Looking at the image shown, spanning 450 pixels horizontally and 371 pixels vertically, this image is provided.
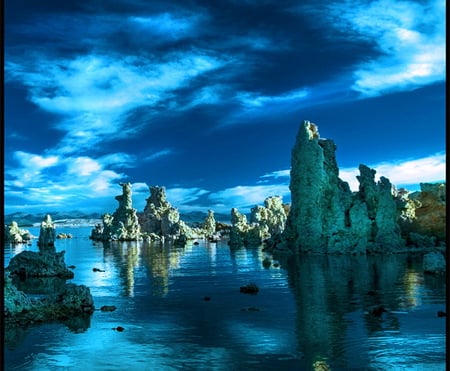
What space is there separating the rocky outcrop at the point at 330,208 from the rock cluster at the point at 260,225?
31.0 feet

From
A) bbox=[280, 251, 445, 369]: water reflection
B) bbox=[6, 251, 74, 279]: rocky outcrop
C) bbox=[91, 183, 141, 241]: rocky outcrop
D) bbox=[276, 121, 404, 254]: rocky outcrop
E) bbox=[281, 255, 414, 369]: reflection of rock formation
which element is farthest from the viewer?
bbox=[91, 183, 141, 241]: rocky outcrop

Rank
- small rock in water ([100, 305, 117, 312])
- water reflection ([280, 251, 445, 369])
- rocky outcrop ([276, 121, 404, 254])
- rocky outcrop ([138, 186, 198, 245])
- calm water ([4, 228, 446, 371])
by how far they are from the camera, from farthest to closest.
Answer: rocky outcrop ([138, 186, 198, 245]) → rocky outcrop ([276, 121, 404, 254]) → small rock in water ([100, 305, 117, 312]) → water reflection ([280, 251, 445, 369]) → calm water ([4, 228, 446, 371])

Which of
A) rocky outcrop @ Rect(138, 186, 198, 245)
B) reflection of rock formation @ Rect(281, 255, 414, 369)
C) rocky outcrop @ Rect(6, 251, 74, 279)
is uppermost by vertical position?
rocky outcrop @ Rect(138, 186, 198, 245)

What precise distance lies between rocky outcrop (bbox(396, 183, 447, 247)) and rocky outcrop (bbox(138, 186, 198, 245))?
241ft

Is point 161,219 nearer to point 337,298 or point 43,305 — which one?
point 337,298

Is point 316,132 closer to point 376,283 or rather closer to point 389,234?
point 389,234

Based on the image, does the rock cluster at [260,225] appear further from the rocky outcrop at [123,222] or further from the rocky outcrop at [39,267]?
the rocky outcrop at [39,267]

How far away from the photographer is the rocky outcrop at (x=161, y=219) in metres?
156

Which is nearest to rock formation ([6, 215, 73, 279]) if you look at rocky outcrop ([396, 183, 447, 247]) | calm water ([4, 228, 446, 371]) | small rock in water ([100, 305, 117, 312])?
calm water ([4, 228, 446, 371])

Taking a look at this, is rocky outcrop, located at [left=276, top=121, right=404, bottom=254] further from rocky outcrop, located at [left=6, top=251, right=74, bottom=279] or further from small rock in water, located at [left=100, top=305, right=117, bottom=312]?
small rock in water, located at [left=100, top=305, right=117, bottom=312]

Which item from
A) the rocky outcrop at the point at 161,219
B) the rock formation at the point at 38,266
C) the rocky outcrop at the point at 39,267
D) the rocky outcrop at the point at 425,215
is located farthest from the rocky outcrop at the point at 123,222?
the rocky outcrop at the point at 39,267

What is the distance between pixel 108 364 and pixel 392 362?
1074 centimetres

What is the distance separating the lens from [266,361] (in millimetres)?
19766

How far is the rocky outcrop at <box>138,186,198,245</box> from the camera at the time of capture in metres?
156
